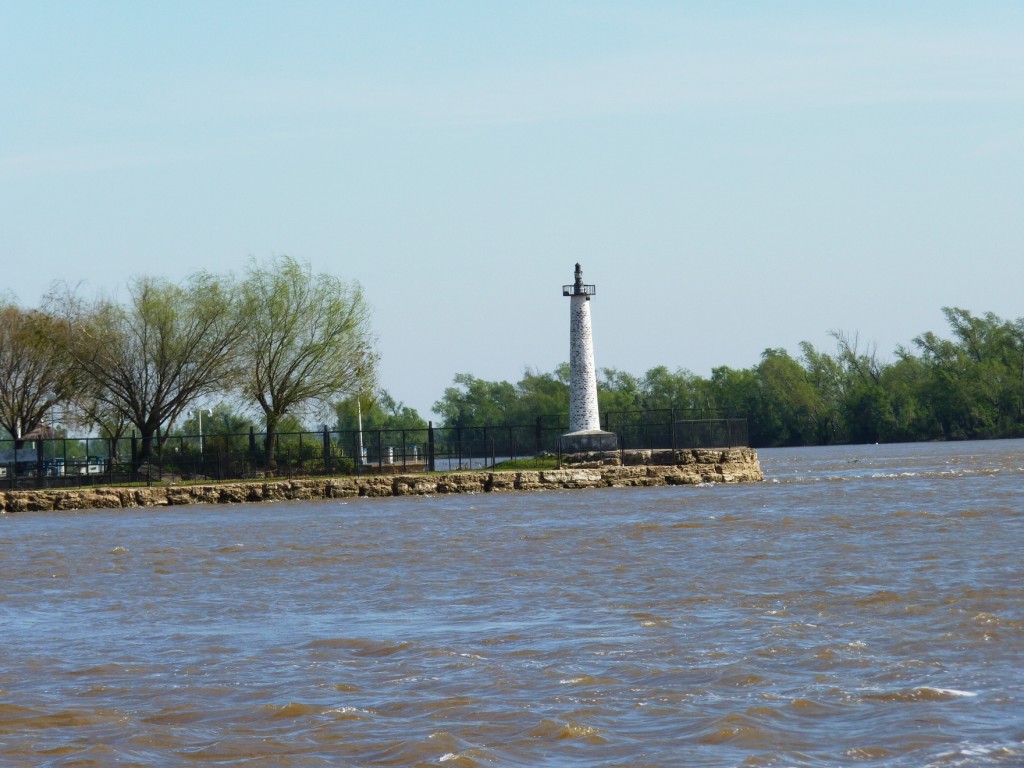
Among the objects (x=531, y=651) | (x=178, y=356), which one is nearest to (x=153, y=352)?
(x=178, y=356)

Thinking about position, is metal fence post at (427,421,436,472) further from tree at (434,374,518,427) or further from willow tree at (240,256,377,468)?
tree at (434,374,518,427)

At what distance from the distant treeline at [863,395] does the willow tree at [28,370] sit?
6300 centimetres

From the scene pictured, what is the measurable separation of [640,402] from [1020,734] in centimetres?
12634

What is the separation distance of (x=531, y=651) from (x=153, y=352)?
1602 inches

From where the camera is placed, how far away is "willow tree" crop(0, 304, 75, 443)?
165ft

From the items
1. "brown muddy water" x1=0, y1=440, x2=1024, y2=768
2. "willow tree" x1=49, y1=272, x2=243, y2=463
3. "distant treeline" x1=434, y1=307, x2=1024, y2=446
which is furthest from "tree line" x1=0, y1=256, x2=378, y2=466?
"distant treeline" x1=434, y1=307, x2=1024, y2=446

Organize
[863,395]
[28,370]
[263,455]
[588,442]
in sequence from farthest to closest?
1. [863,395]
2. [28,370]
3. [263,455]
4. [588,442]

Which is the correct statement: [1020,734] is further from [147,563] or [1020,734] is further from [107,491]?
[107,491]

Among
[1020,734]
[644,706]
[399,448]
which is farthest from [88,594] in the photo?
[399,448]

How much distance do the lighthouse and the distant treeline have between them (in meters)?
59.3

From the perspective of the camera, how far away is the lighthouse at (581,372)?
4706cm

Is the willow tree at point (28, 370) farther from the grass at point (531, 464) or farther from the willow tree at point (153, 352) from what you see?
the grass at point (531, 464)

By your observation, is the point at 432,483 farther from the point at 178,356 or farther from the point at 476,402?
the point at 476,402

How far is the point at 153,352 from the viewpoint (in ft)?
163
